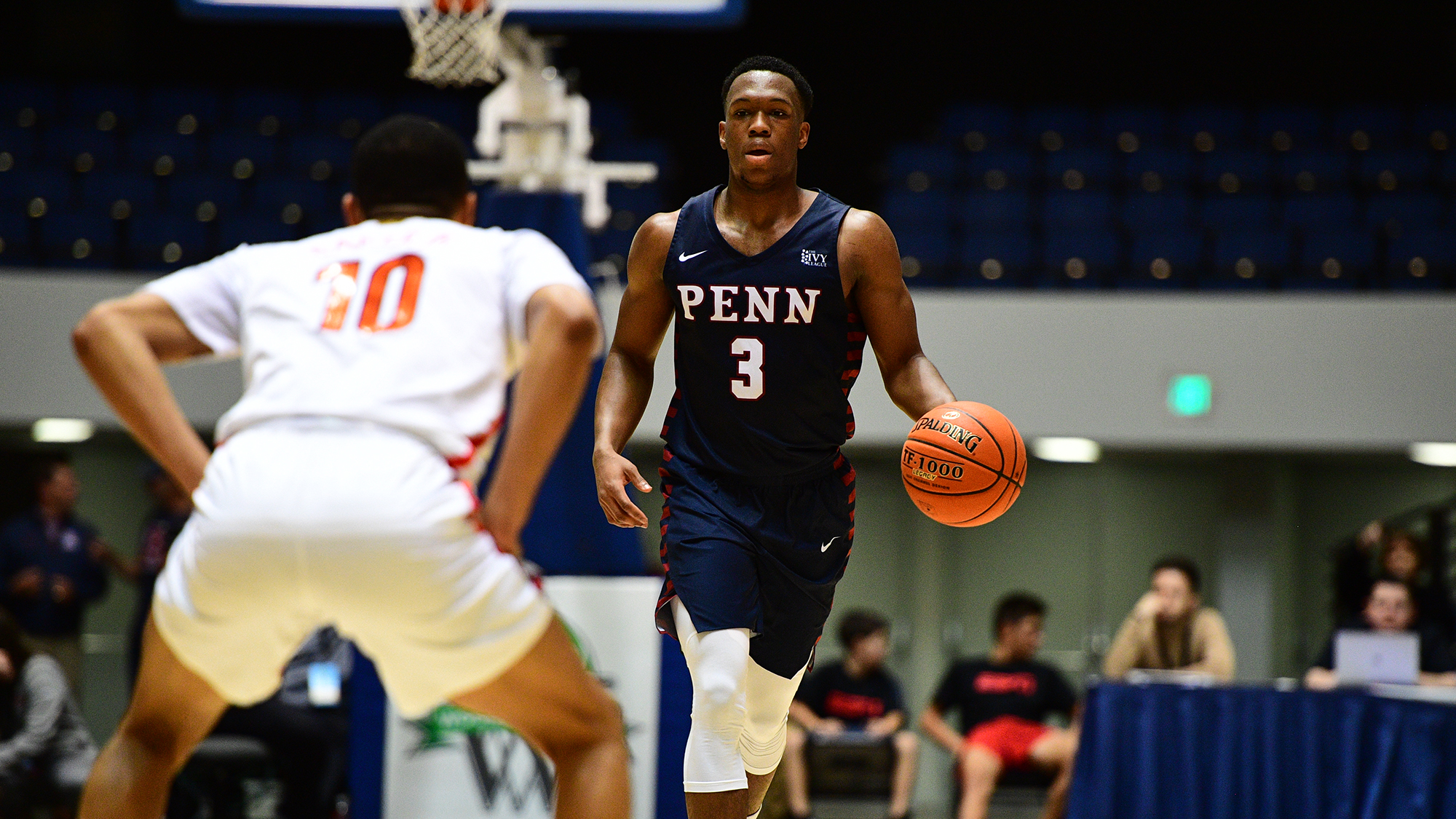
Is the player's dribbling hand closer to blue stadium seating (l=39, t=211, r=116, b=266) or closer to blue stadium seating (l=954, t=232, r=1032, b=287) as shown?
blue stadium seating (l=954, t=232, r=1032, b=287)

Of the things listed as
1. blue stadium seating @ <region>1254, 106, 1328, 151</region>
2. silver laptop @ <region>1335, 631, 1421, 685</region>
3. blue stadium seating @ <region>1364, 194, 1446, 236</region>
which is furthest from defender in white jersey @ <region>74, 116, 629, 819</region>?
blue stadium seating @ <region>1254, 106, 1328, 151</region>

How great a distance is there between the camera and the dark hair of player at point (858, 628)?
8.16 m

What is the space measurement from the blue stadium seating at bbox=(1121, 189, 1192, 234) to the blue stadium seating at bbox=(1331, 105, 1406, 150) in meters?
1.67

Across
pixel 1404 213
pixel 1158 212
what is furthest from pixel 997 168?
pixel 1404 213

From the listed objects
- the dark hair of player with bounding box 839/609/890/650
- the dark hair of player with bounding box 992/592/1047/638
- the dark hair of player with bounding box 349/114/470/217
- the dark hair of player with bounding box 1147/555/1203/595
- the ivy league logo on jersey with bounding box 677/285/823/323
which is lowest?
the dark hair of player with bounding box 839/609/890/650

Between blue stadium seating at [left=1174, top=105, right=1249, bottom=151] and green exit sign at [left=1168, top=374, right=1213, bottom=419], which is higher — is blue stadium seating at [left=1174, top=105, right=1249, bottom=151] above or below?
above

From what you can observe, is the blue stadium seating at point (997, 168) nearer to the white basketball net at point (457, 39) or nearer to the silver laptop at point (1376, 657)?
the silver laptop at point (1376, 657)

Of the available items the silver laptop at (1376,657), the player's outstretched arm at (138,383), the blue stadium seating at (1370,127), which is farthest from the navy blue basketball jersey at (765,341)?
the blue stadium seating at (1370,127)

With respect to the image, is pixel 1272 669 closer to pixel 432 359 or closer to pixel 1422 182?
pixel 1422 182

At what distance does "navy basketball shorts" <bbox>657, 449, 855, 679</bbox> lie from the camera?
317 centimetres

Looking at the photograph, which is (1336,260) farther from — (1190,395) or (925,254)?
(925,254)

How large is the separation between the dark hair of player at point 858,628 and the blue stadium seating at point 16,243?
6.45 m

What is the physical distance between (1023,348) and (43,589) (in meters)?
6.33

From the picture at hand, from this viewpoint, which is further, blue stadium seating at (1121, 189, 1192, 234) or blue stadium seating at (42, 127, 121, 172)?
blue stadium seating at (42, 127, 121, 172)
